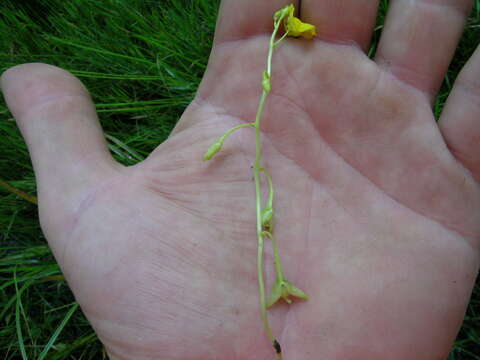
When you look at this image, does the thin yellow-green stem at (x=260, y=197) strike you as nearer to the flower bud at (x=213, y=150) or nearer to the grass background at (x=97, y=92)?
the flower bud at (x=213, y=150)

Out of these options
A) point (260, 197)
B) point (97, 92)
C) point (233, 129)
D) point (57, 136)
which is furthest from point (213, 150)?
point (97, 92)

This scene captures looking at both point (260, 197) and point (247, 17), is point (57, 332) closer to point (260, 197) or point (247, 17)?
point (260, 197)

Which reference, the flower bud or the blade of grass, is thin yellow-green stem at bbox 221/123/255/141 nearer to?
the flower bud

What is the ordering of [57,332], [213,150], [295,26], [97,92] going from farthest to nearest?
[97,92] < [57,332] < [295,26] < [213,150]

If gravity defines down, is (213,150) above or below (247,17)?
below

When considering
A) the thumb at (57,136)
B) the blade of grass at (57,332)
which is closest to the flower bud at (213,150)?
the thumb at (57,136)
